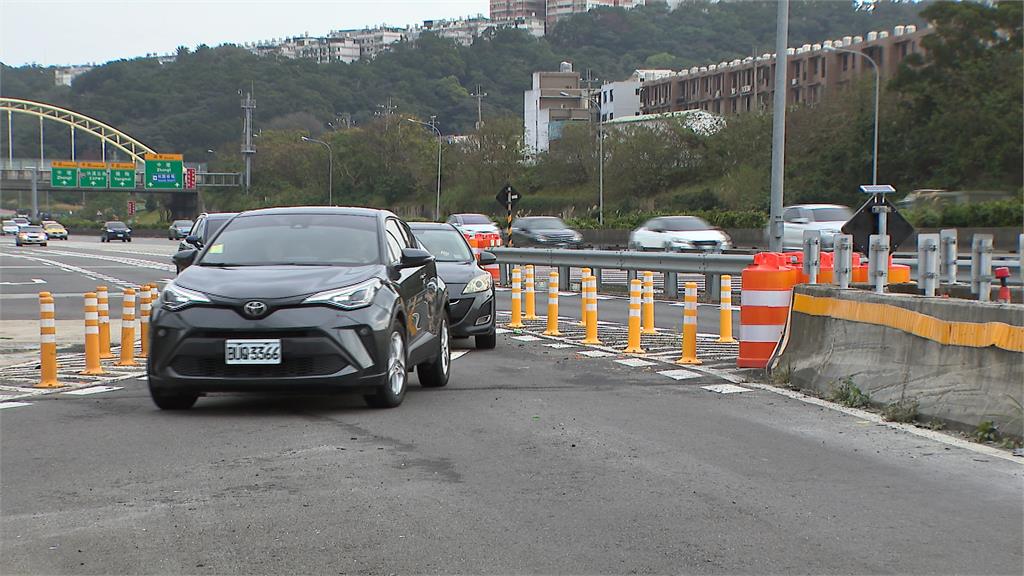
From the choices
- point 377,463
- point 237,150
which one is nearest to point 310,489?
point 377,463

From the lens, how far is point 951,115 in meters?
64.6

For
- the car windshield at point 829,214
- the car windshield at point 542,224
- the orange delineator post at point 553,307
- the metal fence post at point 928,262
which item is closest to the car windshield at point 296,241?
the metal fence post at point 928,262

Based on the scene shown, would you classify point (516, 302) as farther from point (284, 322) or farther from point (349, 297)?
point (284, 322)

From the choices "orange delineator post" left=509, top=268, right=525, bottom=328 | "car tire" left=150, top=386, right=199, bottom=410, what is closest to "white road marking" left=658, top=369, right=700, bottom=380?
"car tire" left=150, top=386, right=199, bottom=410

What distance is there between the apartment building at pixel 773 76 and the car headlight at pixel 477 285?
72.6m

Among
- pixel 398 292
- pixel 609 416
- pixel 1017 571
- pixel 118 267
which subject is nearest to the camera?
pixel 1017 571

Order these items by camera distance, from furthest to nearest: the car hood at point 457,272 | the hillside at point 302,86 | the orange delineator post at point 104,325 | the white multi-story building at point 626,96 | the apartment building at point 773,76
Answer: the hillside at point 302,86, the white multi-story building at point 626,96, the apartment building at point 773,76, the car hood at point 457,272, the orange delineator post at point 104,325

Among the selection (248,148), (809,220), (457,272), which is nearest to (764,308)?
(457,272)

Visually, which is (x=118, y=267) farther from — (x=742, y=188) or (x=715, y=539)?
(x=715, y=539)

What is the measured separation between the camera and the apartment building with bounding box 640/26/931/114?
97.9m

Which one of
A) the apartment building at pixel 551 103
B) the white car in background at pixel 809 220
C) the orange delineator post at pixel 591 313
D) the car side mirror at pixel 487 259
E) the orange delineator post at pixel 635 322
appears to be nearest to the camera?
the orange delineator post at pixel 635 322

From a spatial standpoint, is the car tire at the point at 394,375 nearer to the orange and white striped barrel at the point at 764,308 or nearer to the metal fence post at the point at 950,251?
the orange and white striped barrel at the point at 764,308

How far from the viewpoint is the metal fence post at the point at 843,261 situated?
12133mm

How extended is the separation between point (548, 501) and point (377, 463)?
148 centimetres
